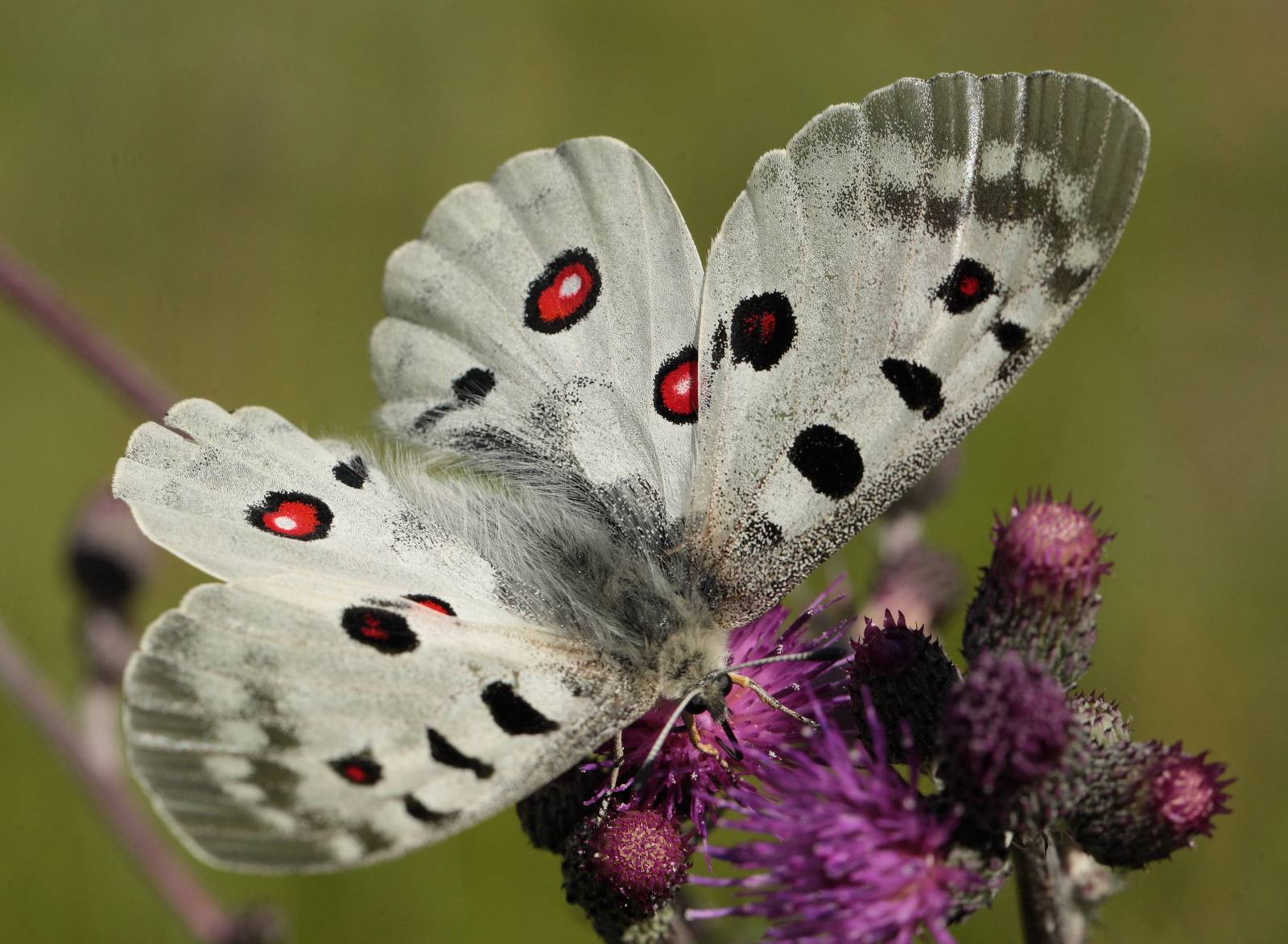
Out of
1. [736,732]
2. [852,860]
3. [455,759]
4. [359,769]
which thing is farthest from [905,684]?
[359,769]

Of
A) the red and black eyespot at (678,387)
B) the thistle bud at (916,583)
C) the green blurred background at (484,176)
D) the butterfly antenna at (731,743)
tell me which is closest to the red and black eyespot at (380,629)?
the butterfly antenna at (731,743)

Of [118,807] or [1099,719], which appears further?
[118,807]

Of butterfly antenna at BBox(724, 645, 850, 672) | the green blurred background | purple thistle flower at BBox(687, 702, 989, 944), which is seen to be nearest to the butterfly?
butterfly antenna at BBox(724, 645, 850, 672)

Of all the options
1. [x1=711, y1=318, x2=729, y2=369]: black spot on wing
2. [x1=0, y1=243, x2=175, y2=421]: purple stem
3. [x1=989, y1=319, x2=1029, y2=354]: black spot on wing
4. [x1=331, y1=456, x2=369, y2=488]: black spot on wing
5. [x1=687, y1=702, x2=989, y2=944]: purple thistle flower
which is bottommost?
[x1=687, y1=702, x2=989, y2=944]: purple thistle flower

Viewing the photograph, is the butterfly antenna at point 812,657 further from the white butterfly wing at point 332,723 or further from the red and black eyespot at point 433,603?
the red and black eyespot at point 433,603

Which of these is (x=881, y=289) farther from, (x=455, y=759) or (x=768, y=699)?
(x=455, y=759)

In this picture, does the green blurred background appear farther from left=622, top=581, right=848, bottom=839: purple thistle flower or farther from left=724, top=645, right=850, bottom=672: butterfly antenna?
left=724, top=645, right=850, bottom=672: butterfly antenna

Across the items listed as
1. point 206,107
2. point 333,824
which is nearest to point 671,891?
point 333,824
